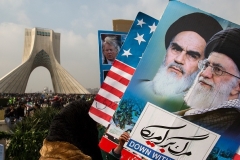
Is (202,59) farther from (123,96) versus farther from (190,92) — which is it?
(123,96)

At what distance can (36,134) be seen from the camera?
6.26 metres

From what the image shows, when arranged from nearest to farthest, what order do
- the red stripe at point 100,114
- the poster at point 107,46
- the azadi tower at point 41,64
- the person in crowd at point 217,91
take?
the person in crowd at point 217,91, the red stripe at point 100,114, the poster at point 107,46, the azadi tower at point 41,64

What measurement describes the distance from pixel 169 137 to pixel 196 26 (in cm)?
63

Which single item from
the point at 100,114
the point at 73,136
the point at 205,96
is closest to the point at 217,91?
the point at 205,96

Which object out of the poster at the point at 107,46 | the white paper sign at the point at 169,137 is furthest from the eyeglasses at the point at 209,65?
the poster at the point at 107,46

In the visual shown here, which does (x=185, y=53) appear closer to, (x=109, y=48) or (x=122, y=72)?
(x=122, y=72)

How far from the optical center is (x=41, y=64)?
61.7 m

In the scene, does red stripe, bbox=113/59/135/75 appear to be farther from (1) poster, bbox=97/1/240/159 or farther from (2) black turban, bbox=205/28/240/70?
(2) black turban, bbox=205/28/240/70

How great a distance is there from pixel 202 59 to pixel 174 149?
0.51 meters

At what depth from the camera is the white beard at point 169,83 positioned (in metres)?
1.98

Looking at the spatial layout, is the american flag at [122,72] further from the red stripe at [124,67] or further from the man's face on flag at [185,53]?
the man's face on flag at [185,53]

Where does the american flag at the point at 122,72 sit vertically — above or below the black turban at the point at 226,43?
below

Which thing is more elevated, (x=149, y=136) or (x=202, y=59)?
(x=202, y=59)

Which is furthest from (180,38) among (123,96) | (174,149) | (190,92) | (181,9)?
(174,149)
